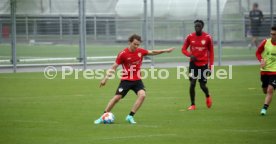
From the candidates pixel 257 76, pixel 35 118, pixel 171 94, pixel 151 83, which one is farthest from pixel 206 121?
pixel 257 76

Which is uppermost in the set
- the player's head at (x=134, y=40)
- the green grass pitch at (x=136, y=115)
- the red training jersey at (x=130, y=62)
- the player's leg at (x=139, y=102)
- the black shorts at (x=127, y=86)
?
the player's head at (x=134, y=40)

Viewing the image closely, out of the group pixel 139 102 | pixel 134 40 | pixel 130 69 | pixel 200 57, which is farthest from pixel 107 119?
pixel 200 57

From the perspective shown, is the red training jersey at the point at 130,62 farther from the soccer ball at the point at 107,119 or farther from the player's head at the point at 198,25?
the player's head at the point at 198,25

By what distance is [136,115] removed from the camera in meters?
16.0

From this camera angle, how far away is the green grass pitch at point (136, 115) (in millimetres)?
12469

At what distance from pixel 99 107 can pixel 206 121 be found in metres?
3.75

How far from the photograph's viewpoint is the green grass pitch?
12.5 m

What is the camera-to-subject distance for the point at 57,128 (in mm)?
13727

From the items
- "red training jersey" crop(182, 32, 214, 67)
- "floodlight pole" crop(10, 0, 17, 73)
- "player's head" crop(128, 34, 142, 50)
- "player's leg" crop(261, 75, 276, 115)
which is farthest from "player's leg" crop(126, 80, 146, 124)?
"floodlight pole" crop(10, 0, 17, 73)

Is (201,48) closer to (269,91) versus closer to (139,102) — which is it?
(269,91)

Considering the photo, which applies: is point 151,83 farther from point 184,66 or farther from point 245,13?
point 245,13

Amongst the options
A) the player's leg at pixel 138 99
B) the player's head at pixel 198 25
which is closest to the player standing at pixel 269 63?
the player's head at pixel 198 25

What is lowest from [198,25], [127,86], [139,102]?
[139,102]

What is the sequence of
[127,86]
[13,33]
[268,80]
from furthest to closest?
[13,33], [268,80], [127,86]
